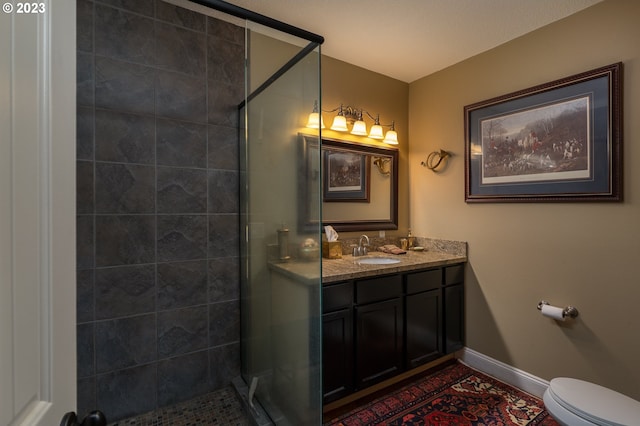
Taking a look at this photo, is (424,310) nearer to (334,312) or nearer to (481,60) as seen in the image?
(334,312)

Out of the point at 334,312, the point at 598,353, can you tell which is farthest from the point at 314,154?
the point at 598,353

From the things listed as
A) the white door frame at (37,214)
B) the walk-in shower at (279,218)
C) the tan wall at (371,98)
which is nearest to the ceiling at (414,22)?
the tan wall at (371,98)

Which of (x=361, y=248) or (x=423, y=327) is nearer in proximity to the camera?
(x=423, y=327)

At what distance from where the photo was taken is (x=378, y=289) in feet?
6.86

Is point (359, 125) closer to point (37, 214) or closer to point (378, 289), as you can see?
point (378, 289)

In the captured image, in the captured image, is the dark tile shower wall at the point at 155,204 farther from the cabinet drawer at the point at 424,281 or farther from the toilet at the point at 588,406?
the toilet at the point at 588,406

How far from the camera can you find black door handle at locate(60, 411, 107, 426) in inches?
22.5

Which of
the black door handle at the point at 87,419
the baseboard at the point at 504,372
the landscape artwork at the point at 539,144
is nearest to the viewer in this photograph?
the black door handle at the point at 87,419

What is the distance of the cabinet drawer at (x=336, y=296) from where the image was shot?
1.86 m

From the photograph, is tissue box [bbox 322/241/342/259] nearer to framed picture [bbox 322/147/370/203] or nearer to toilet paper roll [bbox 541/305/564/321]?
framed picture [bbox 322/147/370/203]

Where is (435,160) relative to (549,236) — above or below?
above

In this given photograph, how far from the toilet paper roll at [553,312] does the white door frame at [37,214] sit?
8.29 ft

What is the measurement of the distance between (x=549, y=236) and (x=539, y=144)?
26.2 inches

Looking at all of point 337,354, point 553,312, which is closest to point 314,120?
point 337,354
